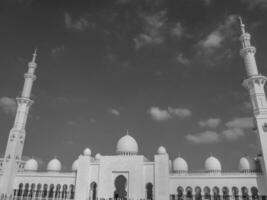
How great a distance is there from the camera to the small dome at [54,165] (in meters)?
35.2

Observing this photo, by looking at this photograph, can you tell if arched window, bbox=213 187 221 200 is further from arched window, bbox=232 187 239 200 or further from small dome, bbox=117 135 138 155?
small dome, bbox=117 135 138 155

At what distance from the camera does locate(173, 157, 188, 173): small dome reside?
102 feet

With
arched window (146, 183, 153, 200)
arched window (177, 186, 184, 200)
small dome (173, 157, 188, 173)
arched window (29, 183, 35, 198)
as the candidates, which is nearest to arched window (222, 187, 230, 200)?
arched window (177, 186, 184, 200)

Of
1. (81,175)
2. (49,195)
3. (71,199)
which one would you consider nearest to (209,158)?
(81,175)

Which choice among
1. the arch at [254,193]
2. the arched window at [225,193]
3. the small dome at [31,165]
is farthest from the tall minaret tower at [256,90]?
the small dome at [31,165]

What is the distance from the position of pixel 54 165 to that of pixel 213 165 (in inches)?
896

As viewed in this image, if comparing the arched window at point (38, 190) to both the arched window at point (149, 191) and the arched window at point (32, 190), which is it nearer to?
the arched window at point (32, 190)

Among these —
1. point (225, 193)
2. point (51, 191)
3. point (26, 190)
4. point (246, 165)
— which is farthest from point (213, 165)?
point (26, 190)

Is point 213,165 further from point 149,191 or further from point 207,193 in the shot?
point 149,191

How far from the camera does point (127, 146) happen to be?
3158 centimetres

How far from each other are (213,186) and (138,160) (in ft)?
29.8

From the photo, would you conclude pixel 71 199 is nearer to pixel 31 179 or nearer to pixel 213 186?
pixel 31 179

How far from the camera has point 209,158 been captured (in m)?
30.3

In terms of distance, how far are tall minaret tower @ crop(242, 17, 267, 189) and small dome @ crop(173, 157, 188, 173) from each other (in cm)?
950
